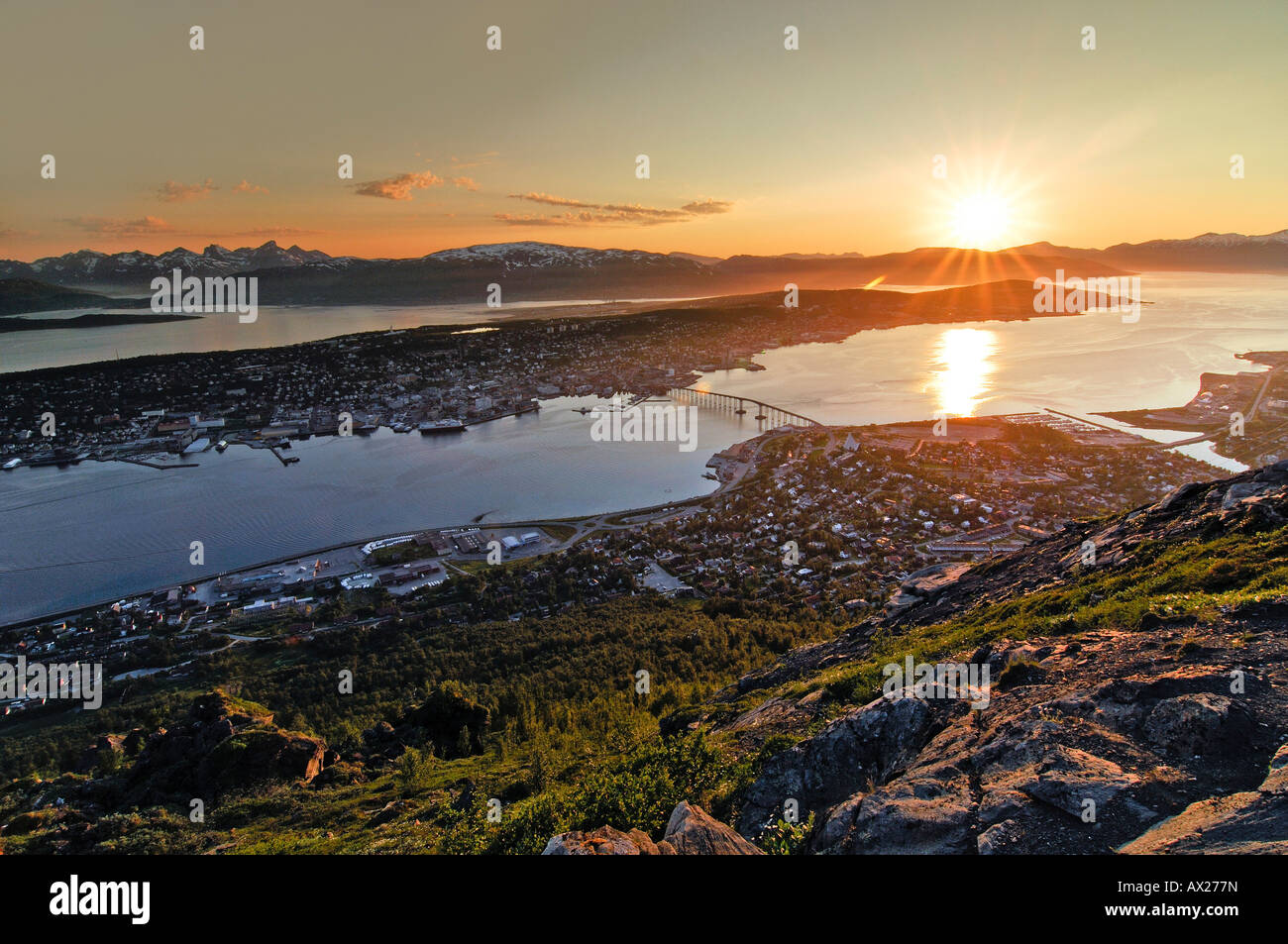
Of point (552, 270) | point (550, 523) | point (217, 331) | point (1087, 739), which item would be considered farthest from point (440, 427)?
point (552, 270)

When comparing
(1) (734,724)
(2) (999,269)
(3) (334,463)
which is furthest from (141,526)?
(2) (999,269)

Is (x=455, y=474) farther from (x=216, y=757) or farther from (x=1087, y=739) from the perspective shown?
(x=1087, y=739)

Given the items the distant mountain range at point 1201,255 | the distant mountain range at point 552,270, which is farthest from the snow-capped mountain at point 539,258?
the distant mountain range at point 1201,255

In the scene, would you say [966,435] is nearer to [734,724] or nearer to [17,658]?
[734,724]

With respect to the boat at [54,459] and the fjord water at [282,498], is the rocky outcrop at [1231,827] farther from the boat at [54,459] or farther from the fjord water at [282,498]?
the boat at [54,459]

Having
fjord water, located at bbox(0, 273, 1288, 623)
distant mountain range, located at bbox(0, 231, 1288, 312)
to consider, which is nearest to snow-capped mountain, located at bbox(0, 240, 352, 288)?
distant mountain range, located at bbox(0, 231, 1288, 312)

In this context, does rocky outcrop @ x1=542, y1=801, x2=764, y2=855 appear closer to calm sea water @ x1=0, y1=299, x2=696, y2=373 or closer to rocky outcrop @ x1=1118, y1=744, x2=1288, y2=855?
rocky outcrop @ x1=1118, y1=744, x2=1288, y2=855
